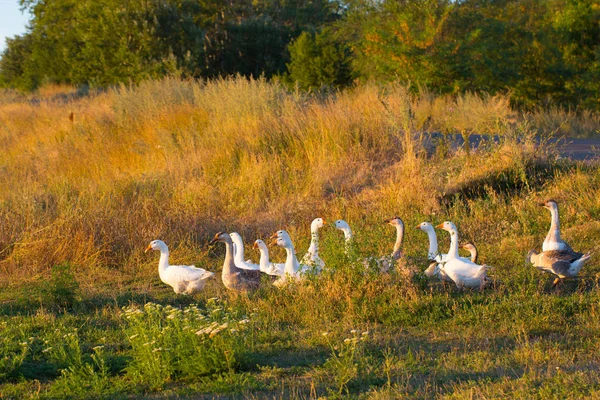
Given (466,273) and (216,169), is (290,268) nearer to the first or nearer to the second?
(466,273)

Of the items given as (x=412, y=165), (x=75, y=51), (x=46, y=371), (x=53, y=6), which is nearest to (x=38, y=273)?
(x=46, y=371)

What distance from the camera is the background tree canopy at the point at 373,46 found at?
922 inches

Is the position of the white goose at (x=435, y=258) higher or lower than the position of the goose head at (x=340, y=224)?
lower

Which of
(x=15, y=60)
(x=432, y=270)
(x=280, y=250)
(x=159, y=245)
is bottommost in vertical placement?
(x=280, y=250)

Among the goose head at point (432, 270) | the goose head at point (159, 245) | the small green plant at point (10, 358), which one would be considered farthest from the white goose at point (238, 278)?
the small green plant at point (10, 358)

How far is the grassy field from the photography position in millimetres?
5637

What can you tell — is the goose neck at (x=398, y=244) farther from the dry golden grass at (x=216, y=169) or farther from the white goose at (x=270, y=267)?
the dry golden grass at (x=216, y=169)

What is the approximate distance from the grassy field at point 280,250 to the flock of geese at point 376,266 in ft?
0.56

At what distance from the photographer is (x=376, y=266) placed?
7.53 metres

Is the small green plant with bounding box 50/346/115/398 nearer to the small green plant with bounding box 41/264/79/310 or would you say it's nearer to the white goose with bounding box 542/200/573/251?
the small green plant with bounding box 41/264/79/310

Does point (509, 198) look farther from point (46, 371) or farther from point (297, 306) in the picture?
point (46, 371)

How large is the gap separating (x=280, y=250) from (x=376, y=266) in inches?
129

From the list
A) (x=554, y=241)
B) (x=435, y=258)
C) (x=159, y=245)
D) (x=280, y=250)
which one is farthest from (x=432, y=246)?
(x=159, y=245)

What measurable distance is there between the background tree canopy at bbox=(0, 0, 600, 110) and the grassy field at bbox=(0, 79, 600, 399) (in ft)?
13.8
